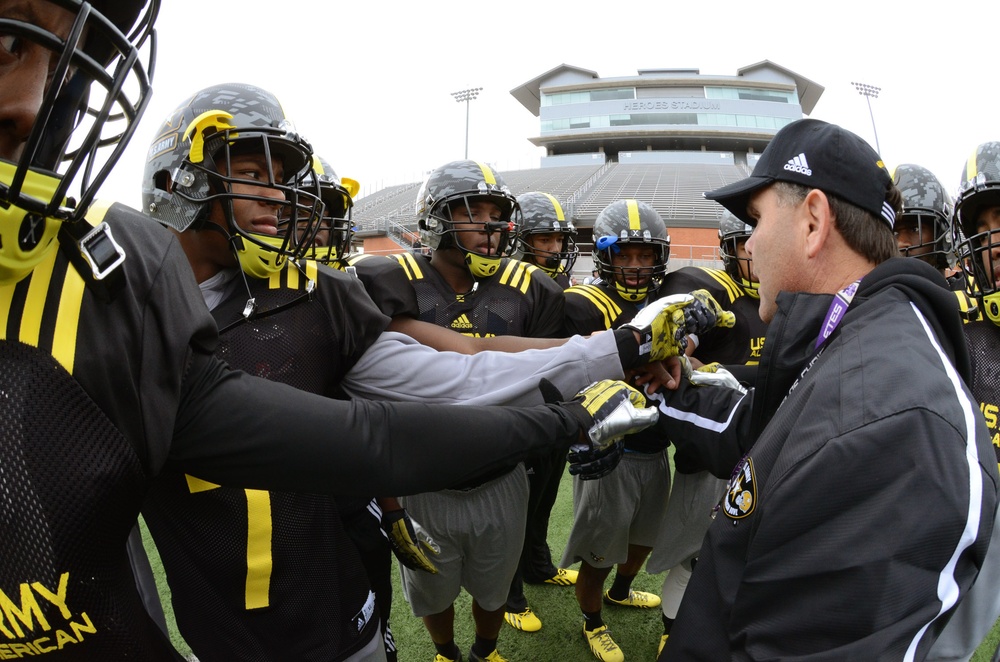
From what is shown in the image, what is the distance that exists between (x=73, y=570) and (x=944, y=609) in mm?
1400

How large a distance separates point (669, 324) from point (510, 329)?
44.5 inches

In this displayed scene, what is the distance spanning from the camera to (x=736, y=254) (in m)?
4.07

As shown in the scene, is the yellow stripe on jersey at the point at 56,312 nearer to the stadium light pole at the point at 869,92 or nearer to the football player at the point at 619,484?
the football player at the point at 619,484

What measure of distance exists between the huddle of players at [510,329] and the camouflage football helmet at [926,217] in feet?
0.03

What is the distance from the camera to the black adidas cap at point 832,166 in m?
1.52

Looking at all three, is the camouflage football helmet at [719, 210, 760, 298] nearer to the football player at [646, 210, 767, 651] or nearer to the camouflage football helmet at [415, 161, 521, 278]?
the football player at [646, 210, 767, 651]

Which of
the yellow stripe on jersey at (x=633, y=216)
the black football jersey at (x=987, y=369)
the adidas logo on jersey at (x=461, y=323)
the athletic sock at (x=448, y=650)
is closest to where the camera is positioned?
the black football jersey at (x=987, y=369)

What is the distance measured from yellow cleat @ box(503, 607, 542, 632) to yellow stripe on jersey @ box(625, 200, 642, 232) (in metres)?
2.42

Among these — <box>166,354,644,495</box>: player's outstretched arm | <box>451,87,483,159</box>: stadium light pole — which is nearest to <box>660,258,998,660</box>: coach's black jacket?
<box>166,354,644,495</box>: player's outstretched arm

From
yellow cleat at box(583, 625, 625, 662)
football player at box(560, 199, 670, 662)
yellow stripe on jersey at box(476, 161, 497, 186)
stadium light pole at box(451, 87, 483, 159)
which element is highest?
stadium light pole at box(451, 87, 483, 159)

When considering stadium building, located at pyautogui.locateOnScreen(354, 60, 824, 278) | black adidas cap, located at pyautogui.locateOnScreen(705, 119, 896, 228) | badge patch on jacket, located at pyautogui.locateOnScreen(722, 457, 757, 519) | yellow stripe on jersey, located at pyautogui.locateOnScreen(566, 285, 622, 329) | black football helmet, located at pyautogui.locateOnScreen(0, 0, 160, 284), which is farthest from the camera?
stadium building, located at pyautogui.locateOnScreen(354, 60, 824, 278)

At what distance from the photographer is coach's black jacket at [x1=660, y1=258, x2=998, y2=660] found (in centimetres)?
100

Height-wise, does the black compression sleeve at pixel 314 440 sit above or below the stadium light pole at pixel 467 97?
below

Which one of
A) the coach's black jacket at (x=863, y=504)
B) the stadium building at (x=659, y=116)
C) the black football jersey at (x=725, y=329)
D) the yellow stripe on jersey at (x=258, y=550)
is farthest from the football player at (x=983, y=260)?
the stadium building at (x=659, y=116)
